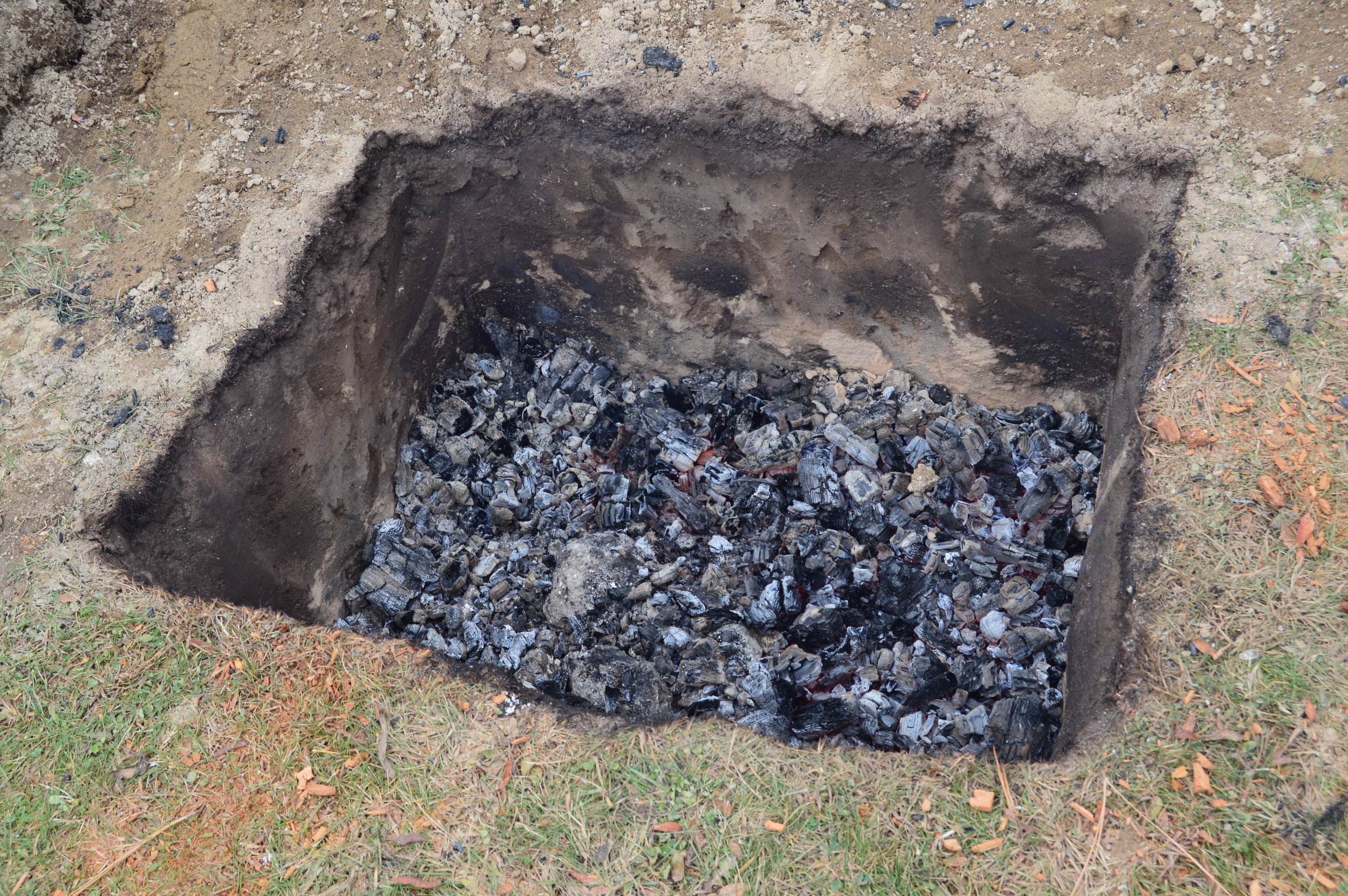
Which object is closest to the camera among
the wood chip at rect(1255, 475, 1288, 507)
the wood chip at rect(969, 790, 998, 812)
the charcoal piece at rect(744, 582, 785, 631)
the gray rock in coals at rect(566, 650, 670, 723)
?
the wood chip at rect(969, 790, 998, 812)

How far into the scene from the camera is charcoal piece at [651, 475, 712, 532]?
4078 millimetres

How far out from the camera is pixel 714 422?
451cm

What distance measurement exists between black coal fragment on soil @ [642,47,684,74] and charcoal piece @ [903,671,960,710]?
3049 mm

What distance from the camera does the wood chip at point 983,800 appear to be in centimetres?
231

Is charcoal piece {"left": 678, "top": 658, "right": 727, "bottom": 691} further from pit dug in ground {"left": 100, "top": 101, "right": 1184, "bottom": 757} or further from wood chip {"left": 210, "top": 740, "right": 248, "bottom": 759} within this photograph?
wood chip {"left": 210, "top": 740, "right": 248, "bottom": 759}

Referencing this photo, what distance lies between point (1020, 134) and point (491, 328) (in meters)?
3.09

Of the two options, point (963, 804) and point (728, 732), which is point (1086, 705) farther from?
point (728, 732)

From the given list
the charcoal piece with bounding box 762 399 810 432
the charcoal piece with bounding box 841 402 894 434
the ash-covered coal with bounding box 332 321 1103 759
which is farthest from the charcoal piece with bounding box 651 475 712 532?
the charcoal piece with bounding box 841 402 894 434

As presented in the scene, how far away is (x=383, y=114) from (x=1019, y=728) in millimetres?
4026

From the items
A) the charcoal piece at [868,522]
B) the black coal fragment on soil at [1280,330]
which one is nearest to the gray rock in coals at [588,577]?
the charcoal piece at [868,522]

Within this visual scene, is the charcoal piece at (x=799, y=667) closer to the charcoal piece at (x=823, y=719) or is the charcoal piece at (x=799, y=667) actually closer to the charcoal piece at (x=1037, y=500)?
the charcoal piece at (x=823, y=719)

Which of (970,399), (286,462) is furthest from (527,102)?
(970,399)

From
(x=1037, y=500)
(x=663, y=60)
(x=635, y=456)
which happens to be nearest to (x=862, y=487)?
(x=1037, y=500)

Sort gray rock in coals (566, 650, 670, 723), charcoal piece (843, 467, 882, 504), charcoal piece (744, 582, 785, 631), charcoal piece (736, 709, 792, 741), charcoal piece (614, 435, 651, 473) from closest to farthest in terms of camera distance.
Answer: charcoal piece (736, 709, 792, 741) → gray rock in coals (566, 650, 670, 723) → charcoal piece (744, 582, 785, 631) → charcoal piece (843, 467, 882, 504) → charcoal piece (614, 435, 651, 473)
